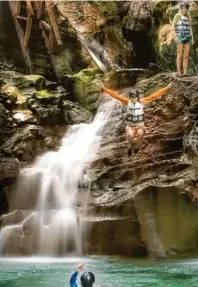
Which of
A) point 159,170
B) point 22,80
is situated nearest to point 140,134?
point 159,170

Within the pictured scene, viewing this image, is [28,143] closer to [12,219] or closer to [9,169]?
[9,169]

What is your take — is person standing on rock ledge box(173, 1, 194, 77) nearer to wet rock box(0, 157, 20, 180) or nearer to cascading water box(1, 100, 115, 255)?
cascading water box(1, 100, 115, 255)

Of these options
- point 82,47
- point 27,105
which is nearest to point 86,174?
Answer: point 27,105

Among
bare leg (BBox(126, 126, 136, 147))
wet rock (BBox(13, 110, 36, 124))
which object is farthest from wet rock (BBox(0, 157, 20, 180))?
bare leg (BBox(126, 126, 136, 147))

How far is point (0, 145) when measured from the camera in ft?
53.1

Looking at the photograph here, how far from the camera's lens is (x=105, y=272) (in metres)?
9.55

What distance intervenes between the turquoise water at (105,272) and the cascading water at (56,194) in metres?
0.62

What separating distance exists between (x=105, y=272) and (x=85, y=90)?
12.7 m

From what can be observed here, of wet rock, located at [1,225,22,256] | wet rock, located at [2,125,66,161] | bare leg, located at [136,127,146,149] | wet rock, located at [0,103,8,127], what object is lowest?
wet rock, located at [1,225,22,256]

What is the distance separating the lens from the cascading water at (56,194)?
12219 mm

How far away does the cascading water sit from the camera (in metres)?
12.2

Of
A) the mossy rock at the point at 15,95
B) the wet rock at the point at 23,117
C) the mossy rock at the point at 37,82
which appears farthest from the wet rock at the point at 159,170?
the mossy rock at the point at 37,82

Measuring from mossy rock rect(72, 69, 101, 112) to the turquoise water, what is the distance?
33.5 ft

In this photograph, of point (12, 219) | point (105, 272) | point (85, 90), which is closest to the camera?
point (105, 272)
